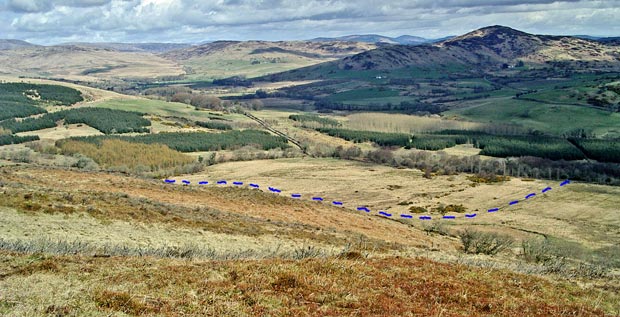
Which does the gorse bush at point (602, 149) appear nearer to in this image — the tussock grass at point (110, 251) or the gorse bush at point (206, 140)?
the gorse bush at point (206, 140)

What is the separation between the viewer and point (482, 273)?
2552 cm

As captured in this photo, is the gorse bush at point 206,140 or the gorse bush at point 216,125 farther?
the gorse bush at point 216,125

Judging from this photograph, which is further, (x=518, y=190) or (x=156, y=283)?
(x=518, y=190)

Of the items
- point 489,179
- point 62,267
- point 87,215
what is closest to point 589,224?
point 489,179

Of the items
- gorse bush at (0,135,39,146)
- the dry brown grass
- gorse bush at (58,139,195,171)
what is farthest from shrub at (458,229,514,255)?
gorse bush at (0,135,39,146)

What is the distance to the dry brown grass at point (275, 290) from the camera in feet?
55.6

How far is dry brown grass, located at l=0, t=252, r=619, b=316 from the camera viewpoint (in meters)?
17.0

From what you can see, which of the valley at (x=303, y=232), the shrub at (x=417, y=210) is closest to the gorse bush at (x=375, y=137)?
the valley at (x=303, y=232)

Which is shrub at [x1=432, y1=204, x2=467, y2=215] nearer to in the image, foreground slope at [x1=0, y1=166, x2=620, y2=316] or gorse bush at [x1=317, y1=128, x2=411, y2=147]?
foreground slope at [x1=0, y1=166, x2=620, y2=316]

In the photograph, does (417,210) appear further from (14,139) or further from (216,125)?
(216,125)

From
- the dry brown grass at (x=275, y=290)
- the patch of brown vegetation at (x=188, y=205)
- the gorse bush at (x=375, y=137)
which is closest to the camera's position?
the dry brown grass at (x=275, y=290)

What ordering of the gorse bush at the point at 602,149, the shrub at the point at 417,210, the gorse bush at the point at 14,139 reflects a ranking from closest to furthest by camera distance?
the shrub at the point at 417,210
the gorse bush at the point at 602,149
the gorse bush at the point at 14,139

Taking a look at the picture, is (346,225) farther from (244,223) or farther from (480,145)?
(480,145)

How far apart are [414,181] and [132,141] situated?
280 feet
